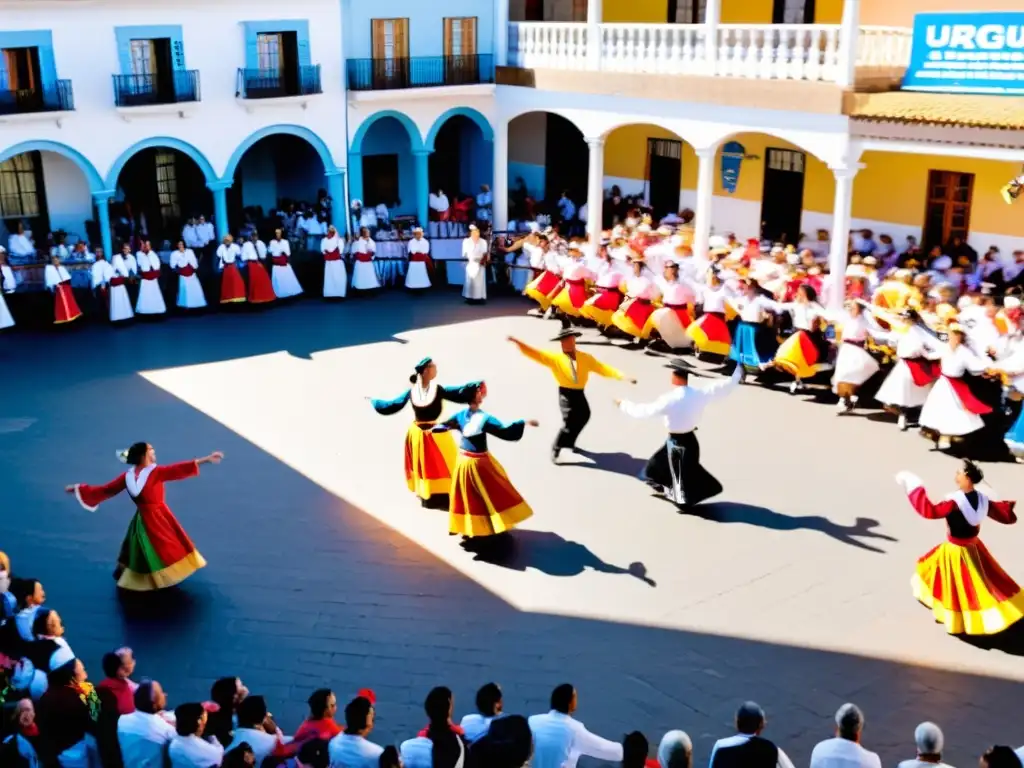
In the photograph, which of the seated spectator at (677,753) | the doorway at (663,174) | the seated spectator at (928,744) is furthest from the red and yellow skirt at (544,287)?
the seated spectator at (677,753)

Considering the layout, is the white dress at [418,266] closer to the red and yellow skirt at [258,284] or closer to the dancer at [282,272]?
the dancer at [282,272]

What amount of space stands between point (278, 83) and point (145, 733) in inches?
695

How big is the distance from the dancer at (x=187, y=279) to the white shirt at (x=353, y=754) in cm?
1563

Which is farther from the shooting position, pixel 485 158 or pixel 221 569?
pixel 485 158

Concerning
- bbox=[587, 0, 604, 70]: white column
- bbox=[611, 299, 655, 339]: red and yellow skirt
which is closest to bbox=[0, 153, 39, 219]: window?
bbox=[587, 0, 604, 70]: white column

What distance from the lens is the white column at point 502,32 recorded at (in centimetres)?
A: 2441

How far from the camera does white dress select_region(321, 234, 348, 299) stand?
73.7 ft

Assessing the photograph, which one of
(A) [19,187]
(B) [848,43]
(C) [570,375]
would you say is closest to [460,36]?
(A) [19,187]

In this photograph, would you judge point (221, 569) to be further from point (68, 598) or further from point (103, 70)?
point (103, 70)

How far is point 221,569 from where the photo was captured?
11594 mm

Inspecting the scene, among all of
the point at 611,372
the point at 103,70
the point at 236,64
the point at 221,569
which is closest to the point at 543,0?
the point at 236,64

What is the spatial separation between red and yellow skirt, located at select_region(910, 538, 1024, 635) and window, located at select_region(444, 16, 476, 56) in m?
17.3

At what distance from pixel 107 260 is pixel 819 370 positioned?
496 inches

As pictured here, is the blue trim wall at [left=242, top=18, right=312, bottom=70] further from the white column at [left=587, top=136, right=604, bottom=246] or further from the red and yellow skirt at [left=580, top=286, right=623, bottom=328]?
the red and yellow skirt at [left=580, top=286, right=623, bottom=328]
